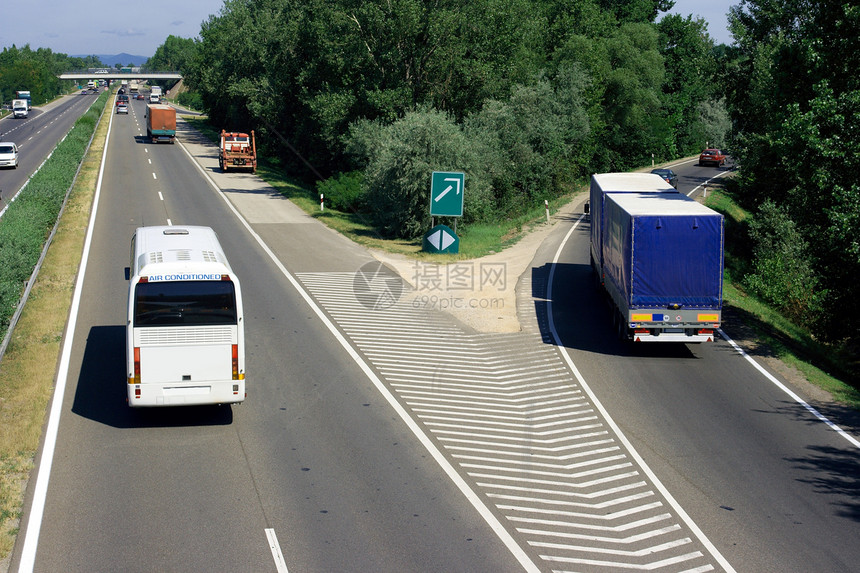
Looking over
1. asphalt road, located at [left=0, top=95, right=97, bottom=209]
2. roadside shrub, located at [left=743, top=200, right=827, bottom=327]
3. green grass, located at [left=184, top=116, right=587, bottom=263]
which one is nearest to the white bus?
green grass, located at [left=184, top=116, right=587, bottom=263]

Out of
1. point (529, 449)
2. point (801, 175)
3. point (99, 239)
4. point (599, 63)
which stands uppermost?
point (599, 63)

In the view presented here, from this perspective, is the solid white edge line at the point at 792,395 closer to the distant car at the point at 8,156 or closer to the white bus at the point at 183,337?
the white bus at the point at 183,337

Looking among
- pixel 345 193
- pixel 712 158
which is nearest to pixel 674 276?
pixel 345 193

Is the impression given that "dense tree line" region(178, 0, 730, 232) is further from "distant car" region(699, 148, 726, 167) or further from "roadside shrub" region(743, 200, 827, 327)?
"roadside shrub" region(743, 200, 827, 327)

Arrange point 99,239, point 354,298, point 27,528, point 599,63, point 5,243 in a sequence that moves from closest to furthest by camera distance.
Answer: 1. point 27,528
2. point 5,243
3. point 354,298
4. point 99,239
5. point 599,63

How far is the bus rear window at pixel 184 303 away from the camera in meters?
12.1

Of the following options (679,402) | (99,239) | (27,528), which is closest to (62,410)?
(27,528)

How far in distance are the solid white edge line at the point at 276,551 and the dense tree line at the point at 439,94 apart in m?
21.6

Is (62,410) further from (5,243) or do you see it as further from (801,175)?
(801,175)

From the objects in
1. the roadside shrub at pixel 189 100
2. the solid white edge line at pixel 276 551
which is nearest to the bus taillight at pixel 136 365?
the solid white edge line at pixel 276 551

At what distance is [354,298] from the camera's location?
878 inches

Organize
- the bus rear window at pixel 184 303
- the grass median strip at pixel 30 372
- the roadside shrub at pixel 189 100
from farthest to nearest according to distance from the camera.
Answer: the roadside shrub at pixel 189 100
the bus rear window at pixel 184 303
the grass median strip at pixel 30 372

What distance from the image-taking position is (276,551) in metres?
9.05

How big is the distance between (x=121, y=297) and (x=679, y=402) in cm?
1434
